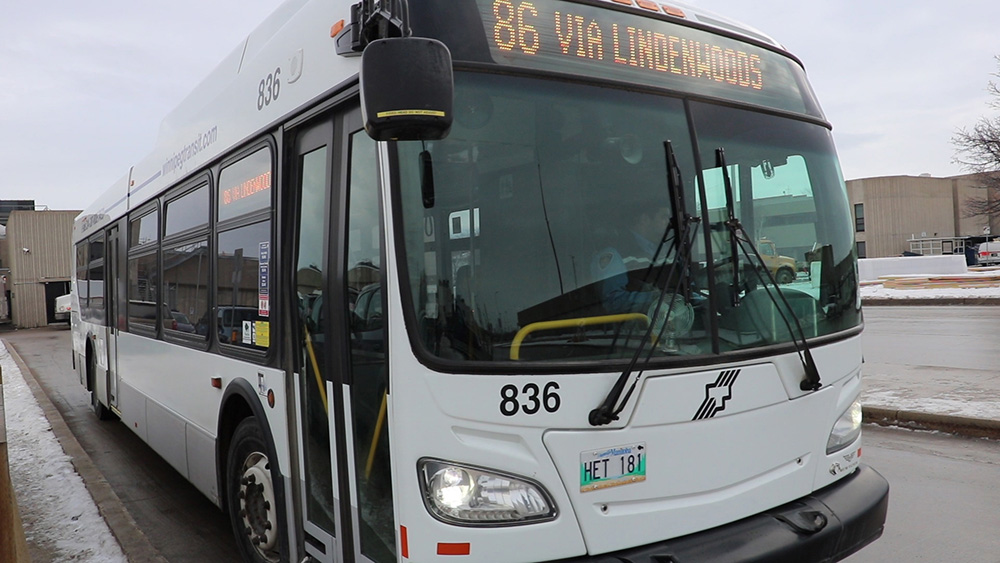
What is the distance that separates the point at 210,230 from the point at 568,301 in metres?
3.00

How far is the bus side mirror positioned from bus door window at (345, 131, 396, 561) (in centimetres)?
44

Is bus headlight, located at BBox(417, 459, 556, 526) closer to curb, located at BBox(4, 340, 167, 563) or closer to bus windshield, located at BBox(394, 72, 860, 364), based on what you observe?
bus windshield, located at BBox(394, 72, 860, 364)

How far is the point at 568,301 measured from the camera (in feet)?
9.13

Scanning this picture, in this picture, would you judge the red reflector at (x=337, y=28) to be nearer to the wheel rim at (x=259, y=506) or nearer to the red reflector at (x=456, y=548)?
the red reflector at (x=456, y=548)

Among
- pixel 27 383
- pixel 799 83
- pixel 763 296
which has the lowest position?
pixel 27 383

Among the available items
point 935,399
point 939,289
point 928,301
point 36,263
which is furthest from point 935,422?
point 36,263

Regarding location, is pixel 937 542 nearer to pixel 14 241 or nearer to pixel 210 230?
pixel 210 230

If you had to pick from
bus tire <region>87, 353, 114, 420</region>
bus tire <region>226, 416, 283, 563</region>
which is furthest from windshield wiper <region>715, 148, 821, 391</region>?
bus tire <region>87, 353, 114, 420</region>

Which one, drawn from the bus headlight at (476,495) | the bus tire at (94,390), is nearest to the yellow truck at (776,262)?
the bus headlight at (476,495)

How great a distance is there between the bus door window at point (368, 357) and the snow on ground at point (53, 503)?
98.2 inches

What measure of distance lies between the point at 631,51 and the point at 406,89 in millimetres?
1156

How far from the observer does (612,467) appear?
276 cm

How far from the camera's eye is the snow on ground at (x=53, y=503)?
191 inches

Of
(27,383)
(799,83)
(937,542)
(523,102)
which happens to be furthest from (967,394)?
(27,383)
